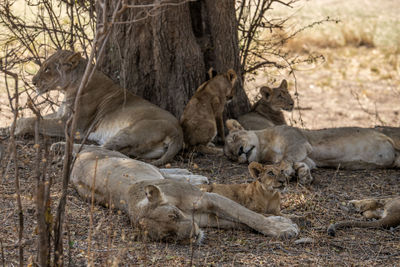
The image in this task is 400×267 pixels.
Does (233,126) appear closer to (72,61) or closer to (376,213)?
(72,61)

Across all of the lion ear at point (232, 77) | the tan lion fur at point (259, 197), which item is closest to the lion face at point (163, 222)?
the tan lion fur at point (259, 197)

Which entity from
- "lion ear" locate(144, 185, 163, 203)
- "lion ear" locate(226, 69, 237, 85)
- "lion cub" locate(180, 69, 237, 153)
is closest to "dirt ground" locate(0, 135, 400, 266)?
"lion ear" locate(144, 185, 163, 203)

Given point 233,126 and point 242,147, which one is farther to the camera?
point 233,126

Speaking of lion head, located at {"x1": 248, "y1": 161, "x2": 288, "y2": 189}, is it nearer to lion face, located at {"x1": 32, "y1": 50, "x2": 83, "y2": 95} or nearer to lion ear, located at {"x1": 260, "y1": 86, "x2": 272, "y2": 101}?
lion face, located at {"x1": 32, "y1": 50, "x2": 83, "y2": 95}

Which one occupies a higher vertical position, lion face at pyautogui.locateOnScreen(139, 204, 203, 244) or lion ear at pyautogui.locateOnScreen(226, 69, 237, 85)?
lion ear at pyautogui.locateOnScreen(226, 69, 237, 85)

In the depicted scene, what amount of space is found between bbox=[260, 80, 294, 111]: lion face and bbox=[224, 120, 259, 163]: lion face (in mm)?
1834

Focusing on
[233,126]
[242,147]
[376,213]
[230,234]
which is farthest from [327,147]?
[230,234]

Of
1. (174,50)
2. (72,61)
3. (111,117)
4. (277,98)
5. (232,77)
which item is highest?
(174,50)

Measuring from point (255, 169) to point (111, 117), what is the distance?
2.97 meters

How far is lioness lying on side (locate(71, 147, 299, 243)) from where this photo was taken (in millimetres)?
4148

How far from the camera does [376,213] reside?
209 inches

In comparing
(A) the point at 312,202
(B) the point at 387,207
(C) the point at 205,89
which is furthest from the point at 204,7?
→ (B) the point at 387,207

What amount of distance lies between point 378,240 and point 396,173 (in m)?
2.45

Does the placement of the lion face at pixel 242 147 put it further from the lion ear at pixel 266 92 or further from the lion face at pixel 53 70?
the lion face at pixel 53 70
